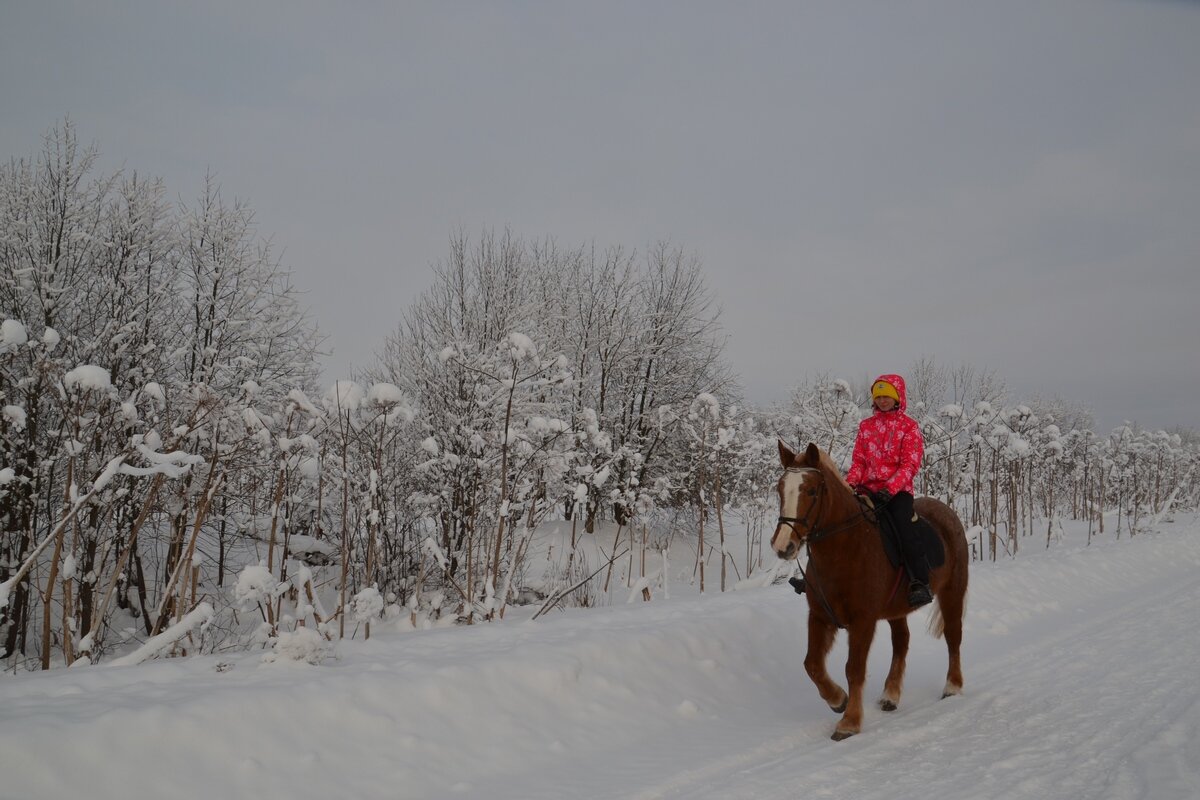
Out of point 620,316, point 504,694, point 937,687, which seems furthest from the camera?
point 620,316

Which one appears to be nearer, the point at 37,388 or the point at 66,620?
the point at 66,620

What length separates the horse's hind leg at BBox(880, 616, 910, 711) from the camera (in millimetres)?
5422

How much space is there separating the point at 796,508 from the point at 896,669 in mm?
2086

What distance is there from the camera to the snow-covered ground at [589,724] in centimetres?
324

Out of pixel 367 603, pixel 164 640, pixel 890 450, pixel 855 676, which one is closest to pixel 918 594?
pixel 855 676

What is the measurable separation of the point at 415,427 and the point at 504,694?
45.2 ft

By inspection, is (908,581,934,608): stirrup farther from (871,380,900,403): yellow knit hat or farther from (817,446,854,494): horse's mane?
(871,380,900,403): yellow knit hat

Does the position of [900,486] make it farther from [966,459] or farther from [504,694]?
[966,459]

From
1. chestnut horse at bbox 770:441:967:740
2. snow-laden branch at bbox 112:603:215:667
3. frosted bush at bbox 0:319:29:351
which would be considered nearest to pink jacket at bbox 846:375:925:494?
chestnut horse at bbox 770:441:967:740

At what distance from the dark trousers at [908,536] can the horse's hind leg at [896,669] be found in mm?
534

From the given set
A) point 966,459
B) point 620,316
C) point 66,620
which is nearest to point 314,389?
point 620,316

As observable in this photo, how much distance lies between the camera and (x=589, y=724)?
463cm

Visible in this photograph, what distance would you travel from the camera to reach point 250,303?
1752 cm

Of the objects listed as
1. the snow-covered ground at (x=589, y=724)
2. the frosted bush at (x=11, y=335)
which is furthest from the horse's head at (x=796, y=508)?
the frosted bush at (x=11, y=335)
